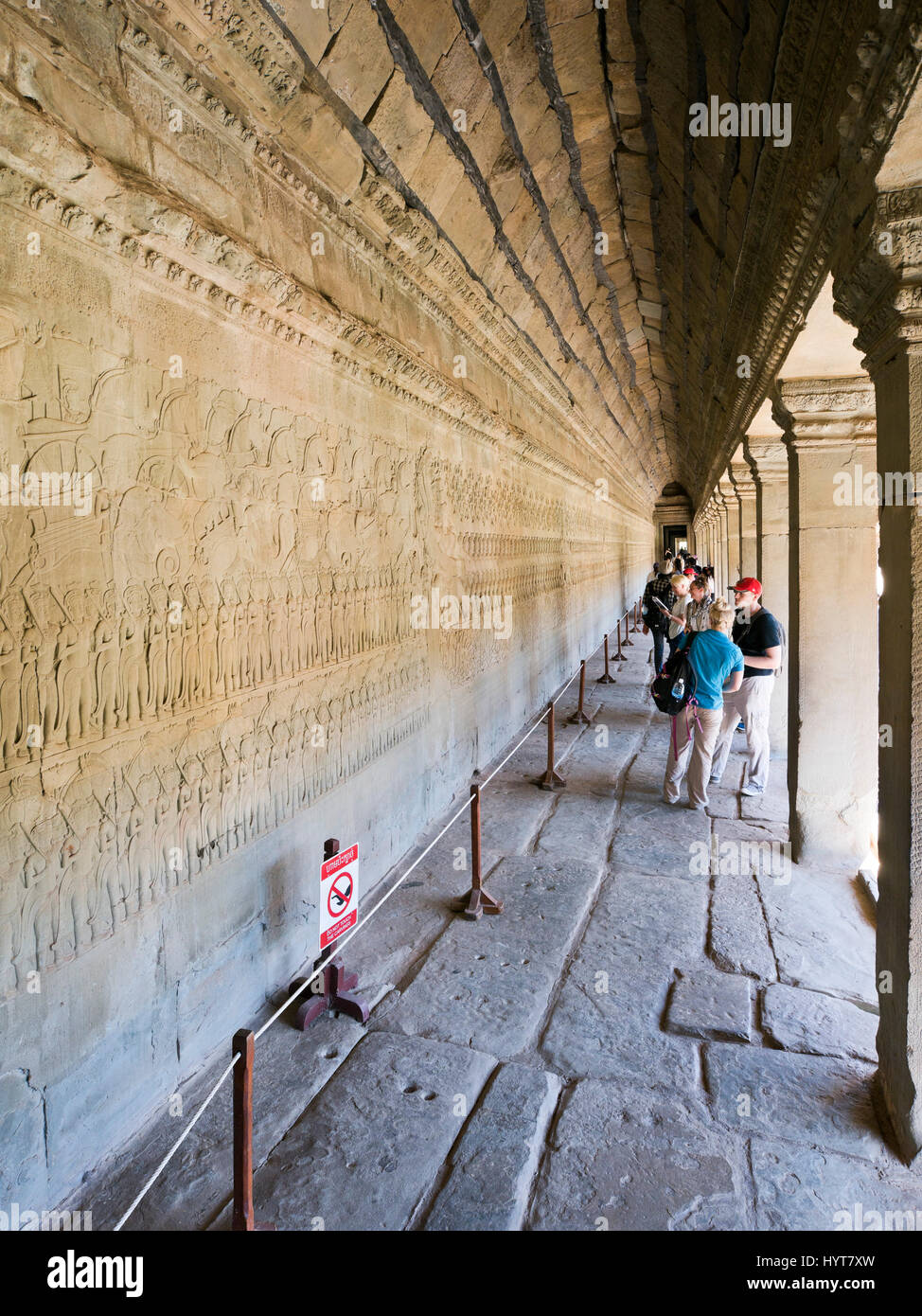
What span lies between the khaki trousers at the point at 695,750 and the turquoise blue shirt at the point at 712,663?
133 mm

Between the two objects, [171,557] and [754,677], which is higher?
[171,557]

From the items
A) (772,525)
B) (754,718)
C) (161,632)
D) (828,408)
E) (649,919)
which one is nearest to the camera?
(161,632)

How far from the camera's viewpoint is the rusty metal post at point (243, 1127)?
6.80ft

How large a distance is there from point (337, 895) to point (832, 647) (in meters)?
4.02

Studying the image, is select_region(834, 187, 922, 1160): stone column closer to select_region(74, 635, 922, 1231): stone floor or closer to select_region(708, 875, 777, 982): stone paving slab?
select_region(74, 635, 922, 1231): stone floor

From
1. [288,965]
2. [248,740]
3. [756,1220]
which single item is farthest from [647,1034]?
[248,740]

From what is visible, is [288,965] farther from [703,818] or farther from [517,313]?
[517,313]

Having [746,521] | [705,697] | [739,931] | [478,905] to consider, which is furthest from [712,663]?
[746,521]

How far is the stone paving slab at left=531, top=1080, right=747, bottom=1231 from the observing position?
2.45 meters

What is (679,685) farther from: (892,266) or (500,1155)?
(500,1155)

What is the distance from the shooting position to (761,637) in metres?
6.65

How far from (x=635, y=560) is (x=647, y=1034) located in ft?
96.5

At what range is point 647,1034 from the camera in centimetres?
346

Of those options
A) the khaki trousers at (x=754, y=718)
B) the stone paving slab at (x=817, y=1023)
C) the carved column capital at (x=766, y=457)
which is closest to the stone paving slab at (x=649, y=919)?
the stone paving slab at (x=817, y=1023)
